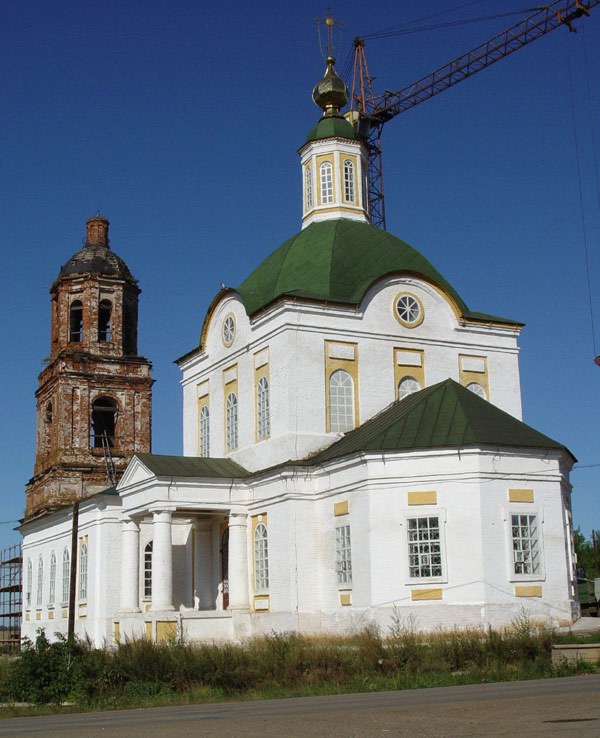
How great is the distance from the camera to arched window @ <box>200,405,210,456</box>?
30734mm

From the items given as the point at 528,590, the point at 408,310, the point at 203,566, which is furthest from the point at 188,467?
the point at 528,590

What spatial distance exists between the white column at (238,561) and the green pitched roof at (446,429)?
2.85m

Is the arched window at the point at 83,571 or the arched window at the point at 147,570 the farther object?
the arched window at the point at 83,571

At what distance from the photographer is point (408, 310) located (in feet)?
92.6

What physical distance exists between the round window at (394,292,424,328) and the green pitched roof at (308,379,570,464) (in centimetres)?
366

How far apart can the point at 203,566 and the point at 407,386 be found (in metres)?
7.43

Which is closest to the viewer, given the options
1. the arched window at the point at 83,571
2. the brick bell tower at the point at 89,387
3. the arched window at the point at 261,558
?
the arched window at the point at 261,558

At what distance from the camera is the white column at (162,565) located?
24531 mm

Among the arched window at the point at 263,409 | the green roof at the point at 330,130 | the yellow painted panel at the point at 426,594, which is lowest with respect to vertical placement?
the yellow painted panel at the point at 426,594

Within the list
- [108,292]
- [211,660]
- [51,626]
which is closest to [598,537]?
[108,292]

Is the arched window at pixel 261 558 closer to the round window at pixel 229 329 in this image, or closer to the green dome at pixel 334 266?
the green dome at pixel 334 266

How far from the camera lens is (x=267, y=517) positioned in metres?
25.5

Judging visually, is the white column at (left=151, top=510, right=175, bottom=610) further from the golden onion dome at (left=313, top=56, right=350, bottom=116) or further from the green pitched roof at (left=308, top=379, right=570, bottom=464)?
the golden onion dome at (left=313, top=56, right=350, bottom=116)

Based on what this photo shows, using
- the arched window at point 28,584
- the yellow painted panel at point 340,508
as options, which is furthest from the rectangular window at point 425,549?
the arched window at point 28,584
